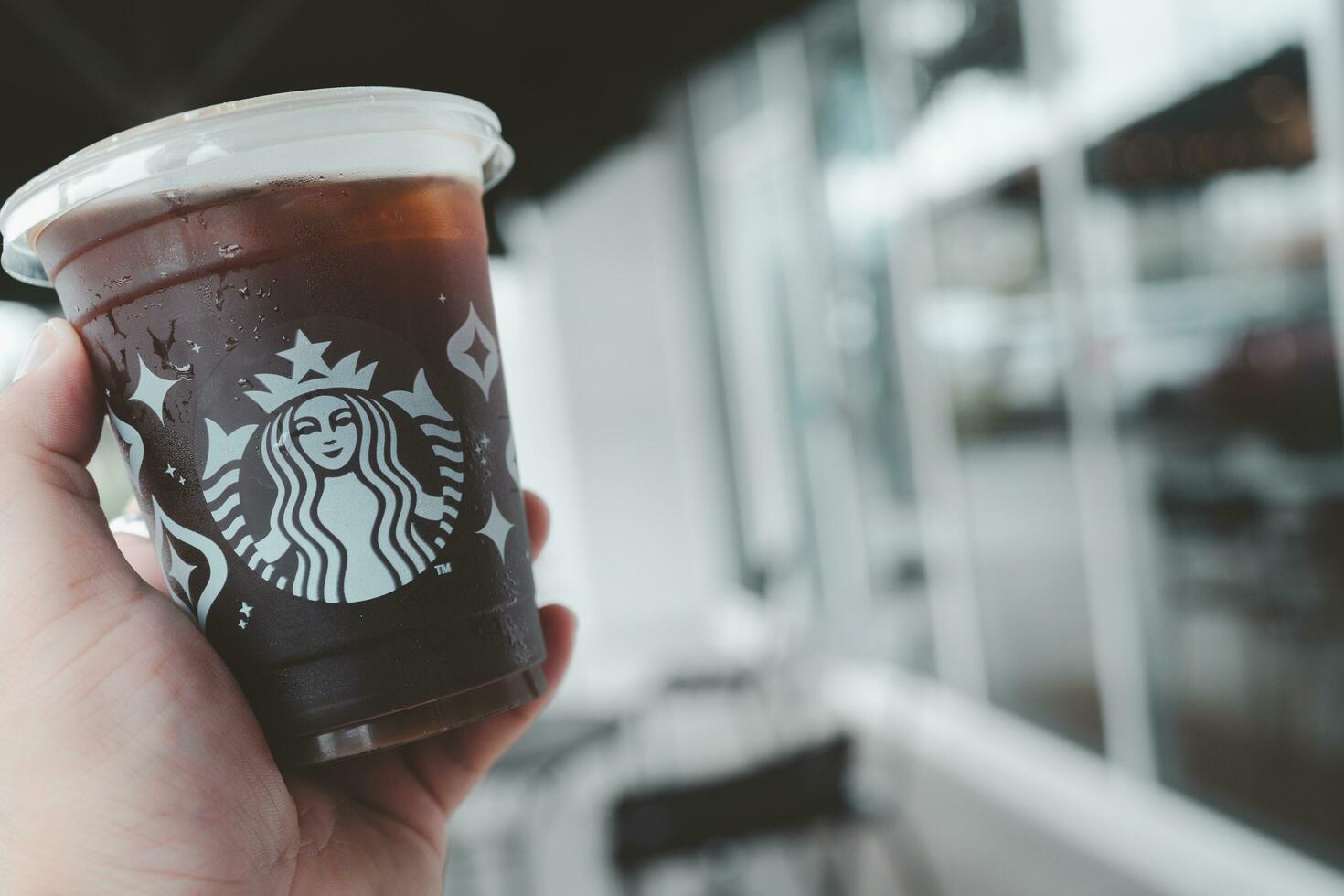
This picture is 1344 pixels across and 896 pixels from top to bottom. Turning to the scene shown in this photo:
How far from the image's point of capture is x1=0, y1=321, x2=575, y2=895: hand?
0.67 metres

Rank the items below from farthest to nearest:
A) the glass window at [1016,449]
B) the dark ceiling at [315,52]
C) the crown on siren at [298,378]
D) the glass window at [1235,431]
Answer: the dark ceiling at [315,52] → the glass window at [1016,449] → the glass window at [1235,431] → the crown on siren at [298,378]

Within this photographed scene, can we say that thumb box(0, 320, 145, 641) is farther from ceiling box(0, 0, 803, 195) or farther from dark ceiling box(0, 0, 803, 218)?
ceiling box(0, 0, 803, 195)

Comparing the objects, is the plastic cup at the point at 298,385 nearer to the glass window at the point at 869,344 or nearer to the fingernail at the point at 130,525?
the fingernail at the point at 130,525

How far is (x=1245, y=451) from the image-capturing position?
112 inches

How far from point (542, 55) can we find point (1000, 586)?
365 cm

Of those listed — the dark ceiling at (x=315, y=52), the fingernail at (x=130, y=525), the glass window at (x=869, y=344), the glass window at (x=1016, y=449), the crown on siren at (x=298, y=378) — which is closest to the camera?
the crown on siren at (x=298, y=378)

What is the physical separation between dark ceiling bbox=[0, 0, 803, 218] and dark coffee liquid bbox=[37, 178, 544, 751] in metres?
2.76

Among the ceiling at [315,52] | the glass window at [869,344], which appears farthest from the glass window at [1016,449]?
the ceiling at [315,52]

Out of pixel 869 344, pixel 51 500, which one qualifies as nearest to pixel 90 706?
pixel 51 500

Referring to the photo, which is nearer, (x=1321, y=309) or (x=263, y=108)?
(x=263, y=108)

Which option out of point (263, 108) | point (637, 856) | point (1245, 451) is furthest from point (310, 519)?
point (1245, 451)

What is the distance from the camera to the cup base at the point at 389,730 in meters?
0.68

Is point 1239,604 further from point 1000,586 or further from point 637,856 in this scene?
point 637,856

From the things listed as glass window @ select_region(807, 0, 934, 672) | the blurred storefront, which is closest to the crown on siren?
the blurred storefront
